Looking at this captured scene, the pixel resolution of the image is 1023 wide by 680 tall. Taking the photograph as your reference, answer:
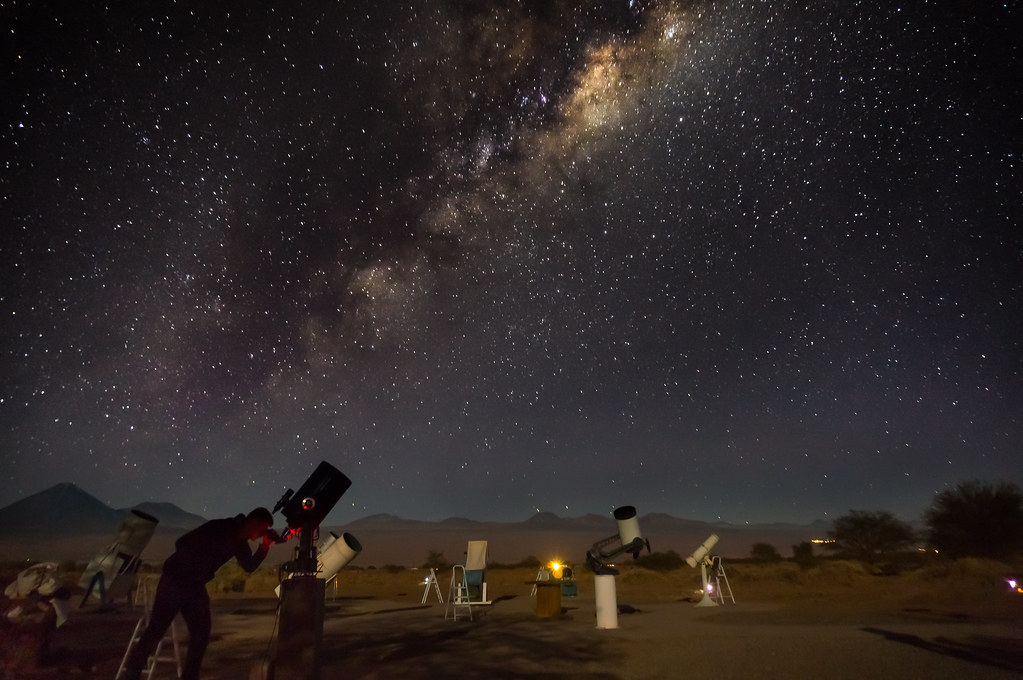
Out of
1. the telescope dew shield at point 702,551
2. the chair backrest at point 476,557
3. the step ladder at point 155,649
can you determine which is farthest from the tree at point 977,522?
the step ladder at point 155,649

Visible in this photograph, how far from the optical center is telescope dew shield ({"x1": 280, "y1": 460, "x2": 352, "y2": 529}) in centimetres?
582

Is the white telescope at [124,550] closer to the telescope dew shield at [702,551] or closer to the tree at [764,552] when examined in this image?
the telescope dew shield at [702,551]

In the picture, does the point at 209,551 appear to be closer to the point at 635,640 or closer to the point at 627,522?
the point at 635,640

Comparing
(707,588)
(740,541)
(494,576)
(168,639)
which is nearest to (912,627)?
(707,588)

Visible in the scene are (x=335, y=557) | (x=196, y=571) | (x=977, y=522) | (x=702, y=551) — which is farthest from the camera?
(x=977, y=522)

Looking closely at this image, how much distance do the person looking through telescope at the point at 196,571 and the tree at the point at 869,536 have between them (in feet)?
135

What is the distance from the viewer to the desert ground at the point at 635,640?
7977mm

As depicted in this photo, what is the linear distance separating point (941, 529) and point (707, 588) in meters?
23.3

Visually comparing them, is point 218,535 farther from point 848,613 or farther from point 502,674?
point 848,613

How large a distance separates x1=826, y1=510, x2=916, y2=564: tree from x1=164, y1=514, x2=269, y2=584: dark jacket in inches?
1625

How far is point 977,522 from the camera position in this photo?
3194 cm

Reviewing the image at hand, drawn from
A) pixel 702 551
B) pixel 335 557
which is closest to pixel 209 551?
pixel 335 557

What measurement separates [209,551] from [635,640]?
747cm

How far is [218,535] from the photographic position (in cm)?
608
